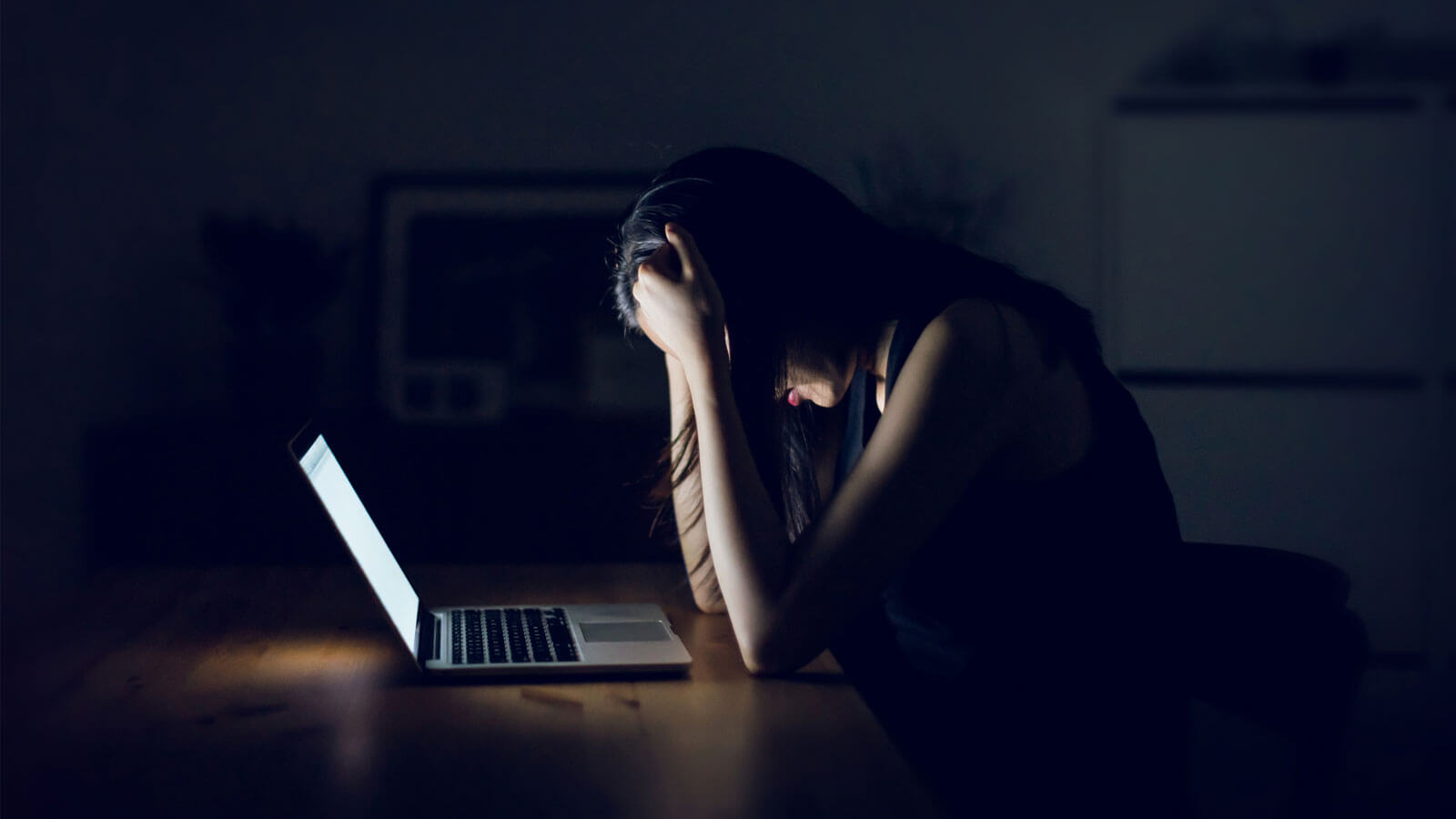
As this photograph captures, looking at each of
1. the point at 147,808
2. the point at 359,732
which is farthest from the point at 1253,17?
the point at 147,808

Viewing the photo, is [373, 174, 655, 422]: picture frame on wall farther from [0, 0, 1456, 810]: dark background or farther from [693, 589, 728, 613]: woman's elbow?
[693, 589, 728, 613]: woman's elbow

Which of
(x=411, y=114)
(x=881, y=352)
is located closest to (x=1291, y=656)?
(x=881, y=352)

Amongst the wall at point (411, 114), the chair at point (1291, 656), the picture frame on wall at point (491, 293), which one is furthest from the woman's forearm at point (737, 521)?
the wall at point (411, 114)

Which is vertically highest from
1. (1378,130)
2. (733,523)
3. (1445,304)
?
(1378,130)

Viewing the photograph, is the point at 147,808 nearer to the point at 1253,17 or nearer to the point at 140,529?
the point at 140,529

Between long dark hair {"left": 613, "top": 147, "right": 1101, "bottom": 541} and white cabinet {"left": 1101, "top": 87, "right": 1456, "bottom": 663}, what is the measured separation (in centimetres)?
128

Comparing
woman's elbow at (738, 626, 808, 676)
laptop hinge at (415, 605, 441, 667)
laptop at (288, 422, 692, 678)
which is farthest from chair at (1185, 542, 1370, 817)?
laptop hinge at (415, 605, 441, 667)

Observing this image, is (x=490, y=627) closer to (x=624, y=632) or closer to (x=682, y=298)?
(x=624, y=632)

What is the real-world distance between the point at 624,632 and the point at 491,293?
1.16m

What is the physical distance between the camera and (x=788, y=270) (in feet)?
3.95

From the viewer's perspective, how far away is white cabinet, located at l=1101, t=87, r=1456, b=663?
92.0 inches

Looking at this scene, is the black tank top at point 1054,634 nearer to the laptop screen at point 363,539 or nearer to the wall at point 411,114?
the laptop screen at point 363,539

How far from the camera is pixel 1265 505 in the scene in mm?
2381

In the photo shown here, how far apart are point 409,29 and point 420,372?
2.34 ft
